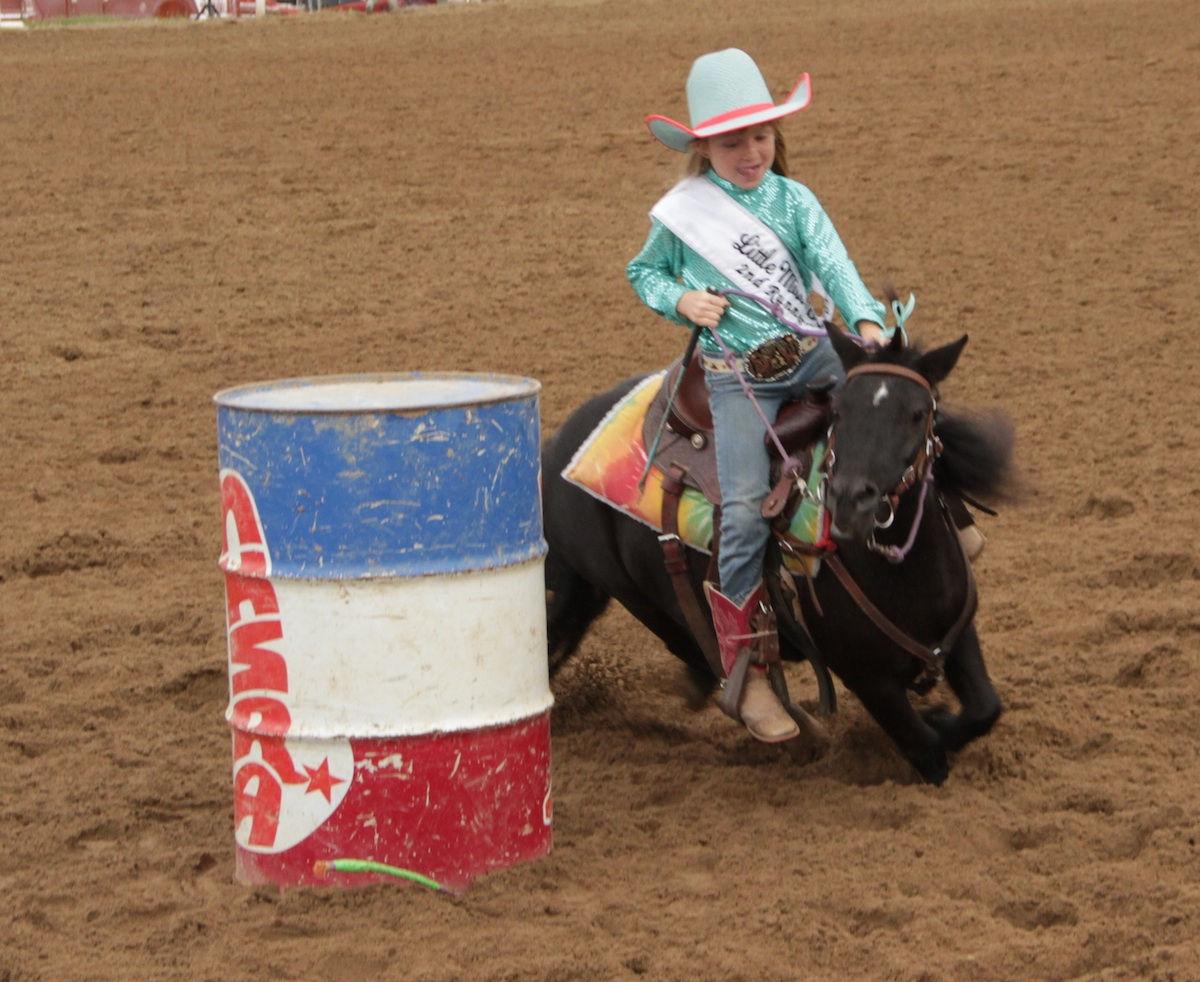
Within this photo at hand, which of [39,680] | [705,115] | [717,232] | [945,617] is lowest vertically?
[39,680]

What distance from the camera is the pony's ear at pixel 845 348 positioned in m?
4.60

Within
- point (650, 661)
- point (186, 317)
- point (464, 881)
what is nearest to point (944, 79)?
point (186, 317)

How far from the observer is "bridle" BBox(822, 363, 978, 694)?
4.53 metres

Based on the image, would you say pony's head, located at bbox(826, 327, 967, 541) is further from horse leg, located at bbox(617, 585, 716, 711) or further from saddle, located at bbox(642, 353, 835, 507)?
horse leg, located at bbox(617, 585, 716, 711)

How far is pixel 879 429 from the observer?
14.6ft

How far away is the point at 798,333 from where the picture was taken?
196 inches

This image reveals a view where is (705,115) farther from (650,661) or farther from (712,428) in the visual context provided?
(650,661)

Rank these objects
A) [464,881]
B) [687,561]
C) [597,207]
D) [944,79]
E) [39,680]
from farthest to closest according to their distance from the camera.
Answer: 1. [944,79]
2. [597,207]
3. [39,680]
4. [687,561]
5. [464,881]

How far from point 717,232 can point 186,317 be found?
6.37m

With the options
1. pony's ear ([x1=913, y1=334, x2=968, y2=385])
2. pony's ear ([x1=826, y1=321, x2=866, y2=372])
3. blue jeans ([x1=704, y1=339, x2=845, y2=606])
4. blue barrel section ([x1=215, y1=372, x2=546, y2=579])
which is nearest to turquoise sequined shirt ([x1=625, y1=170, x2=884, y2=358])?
blue jeans ([x1=704, y1=339, x2=845, y2=606])

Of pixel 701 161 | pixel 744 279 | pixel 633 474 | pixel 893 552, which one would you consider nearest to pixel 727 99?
pixel 701 161

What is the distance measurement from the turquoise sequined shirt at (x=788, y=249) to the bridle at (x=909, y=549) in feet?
1.25

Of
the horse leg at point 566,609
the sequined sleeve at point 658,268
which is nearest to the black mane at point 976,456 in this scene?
the sequined sleeve at point 658,268

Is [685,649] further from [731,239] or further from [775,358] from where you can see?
[731,239]
